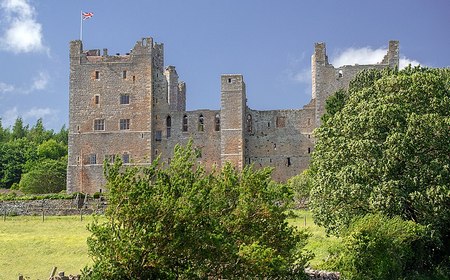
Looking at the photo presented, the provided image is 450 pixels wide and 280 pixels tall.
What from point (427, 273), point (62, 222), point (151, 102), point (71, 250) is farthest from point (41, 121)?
point (427, 273)

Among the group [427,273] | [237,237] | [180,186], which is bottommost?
[427,273]

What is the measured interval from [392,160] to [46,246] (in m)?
18.6

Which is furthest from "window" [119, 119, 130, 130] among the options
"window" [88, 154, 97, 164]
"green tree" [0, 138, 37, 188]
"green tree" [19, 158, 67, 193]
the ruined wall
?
"green tree" [0, 138, 37, 188]

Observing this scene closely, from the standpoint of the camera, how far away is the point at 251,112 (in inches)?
2894

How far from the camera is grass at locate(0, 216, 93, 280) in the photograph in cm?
3206

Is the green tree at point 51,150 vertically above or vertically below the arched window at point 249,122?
below

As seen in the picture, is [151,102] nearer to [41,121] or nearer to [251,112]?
[251,112]

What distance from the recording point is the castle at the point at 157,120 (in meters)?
70.4

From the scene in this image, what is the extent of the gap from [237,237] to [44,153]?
78.6 metres

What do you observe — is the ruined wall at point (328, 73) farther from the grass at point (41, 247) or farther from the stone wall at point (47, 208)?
the grass at point (41, 247)

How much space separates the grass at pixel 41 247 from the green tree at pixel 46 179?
25.2 metres

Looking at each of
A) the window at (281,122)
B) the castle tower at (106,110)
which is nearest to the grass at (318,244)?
the window at (281,122)

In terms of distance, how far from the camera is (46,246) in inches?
1524

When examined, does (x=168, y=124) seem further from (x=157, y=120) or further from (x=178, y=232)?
(x=178, y=232)
